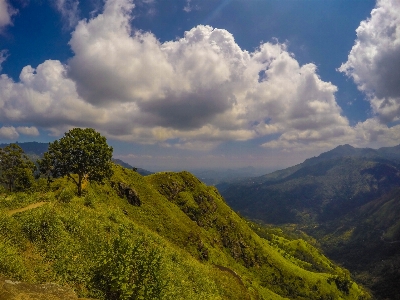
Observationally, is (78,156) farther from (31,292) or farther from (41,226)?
(31,292)

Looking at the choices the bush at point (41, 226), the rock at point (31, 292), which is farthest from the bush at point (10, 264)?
the bush at point (41, 226)

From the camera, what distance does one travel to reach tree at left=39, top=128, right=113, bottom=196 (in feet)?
189

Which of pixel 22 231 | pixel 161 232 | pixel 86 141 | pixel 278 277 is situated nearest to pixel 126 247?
pixel 22 231

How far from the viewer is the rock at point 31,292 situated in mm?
19156

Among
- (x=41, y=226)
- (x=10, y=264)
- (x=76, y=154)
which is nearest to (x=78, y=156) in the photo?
(x=76, y=154)

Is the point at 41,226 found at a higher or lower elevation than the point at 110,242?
higher

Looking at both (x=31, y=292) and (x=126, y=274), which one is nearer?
(x=31, y=292)

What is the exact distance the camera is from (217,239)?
129125mm

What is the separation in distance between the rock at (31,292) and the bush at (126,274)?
425cm

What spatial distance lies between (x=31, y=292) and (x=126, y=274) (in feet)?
26.7

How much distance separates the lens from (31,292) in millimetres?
20453

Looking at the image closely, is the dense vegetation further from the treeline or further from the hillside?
the treeline

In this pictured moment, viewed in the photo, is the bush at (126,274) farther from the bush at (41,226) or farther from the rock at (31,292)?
the bush at (41,226)

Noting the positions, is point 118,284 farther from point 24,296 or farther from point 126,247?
point 24,296
